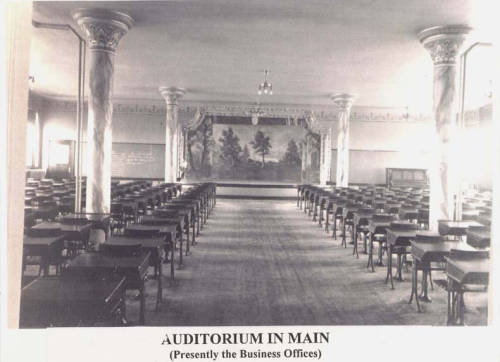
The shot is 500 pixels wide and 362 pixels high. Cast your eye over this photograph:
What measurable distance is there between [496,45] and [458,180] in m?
7.23

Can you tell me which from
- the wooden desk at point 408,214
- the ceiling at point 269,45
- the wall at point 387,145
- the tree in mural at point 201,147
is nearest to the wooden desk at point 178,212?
the ceiling at point 269,45

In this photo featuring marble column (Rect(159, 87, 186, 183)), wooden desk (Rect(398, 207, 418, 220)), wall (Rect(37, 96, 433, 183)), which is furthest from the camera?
wall (Rect(37, 96, 433, 183))

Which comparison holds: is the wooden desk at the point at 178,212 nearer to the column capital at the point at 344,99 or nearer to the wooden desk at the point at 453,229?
the wooden desk at the point at 453,229

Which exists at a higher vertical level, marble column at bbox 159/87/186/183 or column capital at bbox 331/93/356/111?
column capital at bbox 331/93/356/111

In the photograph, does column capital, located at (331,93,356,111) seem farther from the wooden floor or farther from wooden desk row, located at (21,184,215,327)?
wooden desk row, located at (21,184,215,327)

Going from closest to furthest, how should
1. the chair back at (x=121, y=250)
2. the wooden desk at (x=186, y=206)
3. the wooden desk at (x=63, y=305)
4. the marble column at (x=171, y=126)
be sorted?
the wooden desk at (x=63, y=305) → the chair back at (x=121, y=250) → the wooden desk at (x=186, y=206) → the marble column at (x=171, y=126)

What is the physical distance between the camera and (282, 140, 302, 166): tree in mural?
26.1 meters

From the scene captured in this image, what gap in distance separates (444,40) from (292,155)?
16230 mm

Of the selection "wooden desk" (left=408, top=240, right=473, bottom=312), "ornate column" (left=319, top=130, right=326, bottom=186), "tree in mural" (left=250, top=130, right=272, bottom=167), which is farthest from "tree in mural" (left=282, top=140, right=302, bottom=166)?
"wooden desk" (left=408, top=240, right=473, bottom=312)

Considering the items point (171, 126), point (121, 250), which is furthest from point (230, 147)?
point (121, 250)

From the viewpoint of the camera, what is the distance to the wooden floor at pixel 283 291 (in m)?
6.07

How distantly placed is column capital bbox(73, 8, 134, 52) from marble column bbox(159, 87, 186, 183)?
34.0 feet

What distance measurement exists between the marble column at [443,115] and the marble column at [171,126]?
1230cm

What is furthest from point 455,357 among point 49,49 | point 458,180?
point 49,49
